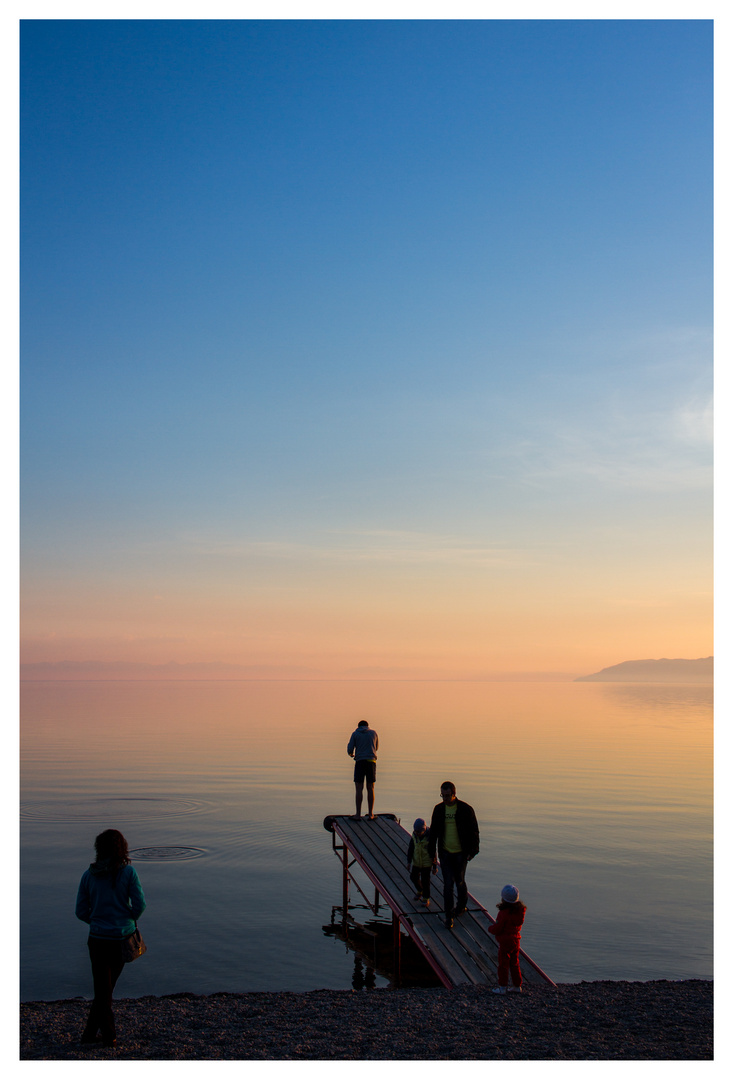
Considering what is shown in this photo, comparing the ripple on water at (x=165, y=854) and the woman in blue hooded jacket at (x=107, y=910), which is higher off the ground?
the woman in blue hooded jacket at (x=107, y=910)

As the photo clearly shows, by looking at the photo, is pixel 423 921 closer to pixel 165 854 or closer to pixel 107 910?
pixel 107 910

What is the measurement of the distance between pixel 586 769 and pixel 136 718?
52.8m

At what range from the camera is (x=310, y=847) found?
25484 millimetres

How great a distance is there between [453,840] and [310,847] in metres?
14.2

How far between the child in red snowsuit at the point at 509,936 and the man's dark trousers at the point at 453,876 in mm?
1818

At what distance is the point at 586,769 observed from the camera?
43.3m

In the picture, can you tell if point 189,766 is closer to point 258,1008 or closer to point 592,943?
point 592,943

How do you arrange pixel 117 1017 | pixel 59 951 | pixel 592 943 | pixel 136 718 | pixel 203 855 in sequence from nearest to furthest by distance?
pixel 117 1017
pixel 59 951
pixel 592 943
pixel 203 855
pixel 136 718

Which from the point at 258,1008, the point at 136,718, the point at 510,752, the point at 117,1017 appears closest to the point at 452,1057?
the point at 258,1008

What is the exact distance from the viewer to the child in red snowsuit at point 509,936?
426 inches

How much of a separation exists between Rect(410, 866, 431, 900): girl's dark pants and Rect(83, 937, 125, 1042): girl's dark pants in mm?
6884

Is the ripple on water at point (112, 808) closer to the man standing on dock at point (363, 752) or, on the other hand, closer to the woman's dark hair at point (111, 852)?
the man standing on dock at point (363, 752)

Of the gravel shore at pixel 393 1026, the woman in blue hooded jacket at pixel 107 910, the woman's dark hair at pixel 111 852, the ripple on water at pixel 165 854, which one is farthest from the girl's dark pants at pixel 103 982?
the ripple on water at pixel 165 854

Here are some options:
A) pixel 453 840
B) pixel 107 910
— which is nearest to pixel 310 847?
pixel 453 840
